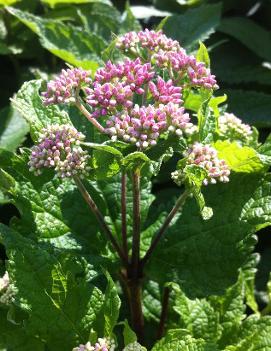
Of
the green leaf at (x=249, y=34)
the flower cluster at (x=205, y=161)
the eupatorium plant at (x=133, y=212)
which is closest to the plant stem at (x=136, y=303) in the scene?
the eupatorium plant at (x=133, y=212)

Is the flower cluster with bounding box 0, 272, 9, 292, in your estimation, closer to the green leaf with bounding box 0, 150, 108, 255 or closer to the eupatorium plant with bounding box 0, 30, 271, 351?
the eupatorium plant with bounding box 0, 30, 271, 351

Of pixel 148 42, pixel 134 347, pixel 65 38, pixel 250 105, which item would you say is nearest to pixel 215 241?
pixel 134 347

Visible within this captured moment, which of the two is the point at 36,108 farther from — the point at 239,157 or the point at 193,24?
the point at 193,24

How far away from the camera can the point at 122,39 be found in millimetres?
1485

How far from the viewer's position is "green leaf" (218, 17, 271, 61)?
92.9 inches

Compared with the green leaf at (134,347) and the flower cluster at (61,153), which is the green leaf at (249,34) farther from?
the green leaf at (134,347)

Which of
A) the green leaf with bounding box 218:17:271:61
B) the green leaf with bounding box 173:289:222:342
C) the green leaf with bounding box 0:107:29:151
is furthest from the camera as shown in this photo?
the green leaf with bounding box 218:17:271:61

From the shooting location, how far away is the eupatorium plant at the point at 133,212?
4.28 ft

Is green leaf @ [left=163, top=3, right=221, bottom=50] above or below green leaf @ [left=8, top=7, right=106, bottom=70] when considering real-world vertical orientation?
above

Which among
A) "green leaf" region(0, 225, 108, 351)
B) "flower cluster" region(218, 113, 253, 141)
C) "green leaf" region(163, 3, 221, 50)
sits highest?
"green leaf" region(163, 3, 221, 50)

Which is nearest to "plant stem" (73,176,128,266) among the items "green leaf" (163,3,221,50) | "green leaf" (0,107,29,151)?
"green leaf" (0,107,29,151)

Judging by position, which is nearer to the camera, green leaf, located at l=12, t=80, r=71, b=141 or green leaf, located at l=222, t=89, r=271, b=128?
green leaf, located at l=12, t=80, r=71, b=141

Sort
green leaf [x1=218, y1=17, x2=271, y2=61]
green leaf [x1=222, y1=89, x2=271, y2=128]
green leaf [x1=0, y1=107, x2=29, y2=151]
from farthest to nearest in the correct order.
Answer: green leaf [x1=218, y1=17, x2=271, y2=61], green leaf [x1=222, y1=89, x2=271, y2=128], green leaf [x1=0, y1=107, x2=29, y2=151]

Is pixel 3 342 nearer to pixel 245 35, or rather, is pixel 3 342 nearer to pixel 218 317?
pixel 218 317
